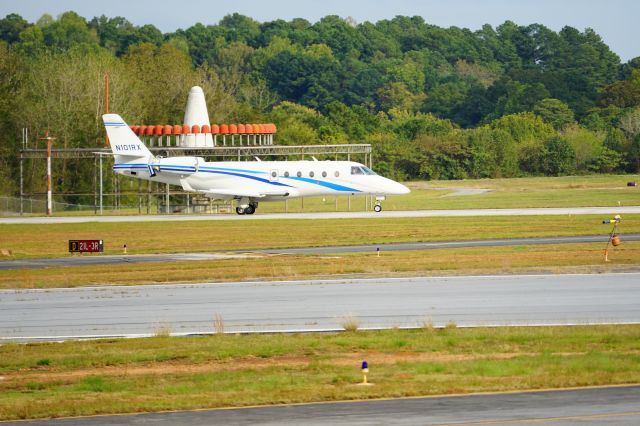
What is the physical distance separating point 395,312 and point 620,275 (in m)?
9.86

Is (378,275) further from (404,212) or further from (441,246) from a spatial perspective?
(404,212)

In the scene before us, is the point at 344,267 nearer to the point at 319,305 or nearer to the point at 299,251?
the point at 299,251

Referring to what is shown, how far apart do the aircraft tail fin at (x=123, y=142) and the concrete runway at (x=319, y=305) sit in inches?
1298

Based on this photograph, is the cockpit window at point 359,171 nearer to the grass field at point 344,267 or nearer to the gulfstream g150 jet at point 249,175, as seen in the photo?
the gulfstream g150 jet at point 249,175

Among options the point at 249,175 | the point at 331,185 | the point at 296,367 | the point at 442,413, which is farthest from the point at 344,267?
the point at 249,175

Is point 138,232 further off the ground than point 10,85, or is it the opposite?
point 10,85

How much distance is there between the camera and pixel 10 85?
103 metres

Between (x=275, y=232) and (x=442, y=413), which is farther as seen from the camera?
(x=275, y=232)

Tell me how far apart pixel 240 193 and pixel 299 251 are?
22186 millimetres

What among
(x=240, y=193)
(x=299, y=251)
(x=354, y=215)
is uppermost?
(x=240, y=193)

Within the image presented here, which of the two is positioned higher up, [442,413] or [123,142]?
[123,142]

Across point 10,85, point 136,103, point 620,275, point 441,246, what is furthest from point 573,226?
point 10,85

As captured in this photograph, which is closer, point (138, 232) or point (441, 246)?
point (441, 246)

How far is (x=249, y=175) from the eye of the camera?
65.6 meters
